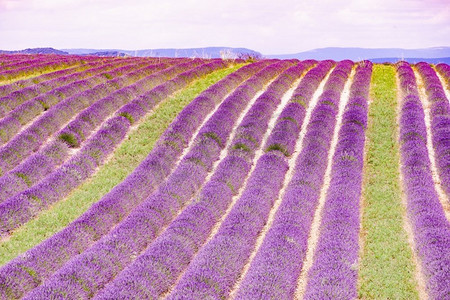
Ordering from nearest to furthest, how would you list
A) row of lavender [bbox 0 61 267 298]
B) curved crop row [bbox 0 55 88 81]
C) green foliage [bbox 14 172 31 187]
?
row of lavender [bbox 0 61 267 298], green foliage [bbox 14 172 31 187], curved crop row [bbox 0 55 88 81]

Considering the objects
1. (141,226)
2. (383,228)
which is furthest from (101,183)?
(383,228)

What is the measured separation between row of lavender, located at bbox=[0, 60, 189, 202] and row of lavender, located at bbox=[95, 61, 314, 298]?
395cm

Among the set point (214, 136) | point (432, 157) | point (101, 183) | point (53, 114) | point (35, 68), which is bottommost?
point (101, 183)

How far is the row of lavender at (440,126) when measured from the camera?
10.2 meters

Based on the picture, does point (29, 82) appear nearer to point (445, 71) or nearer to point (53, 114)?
point (53, 114)

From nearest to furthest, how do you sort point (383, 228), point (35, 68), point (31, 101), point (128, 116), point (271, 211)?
1. point (383, 228)
2. point (271, 211)
3. point (128, 116)
4. point (31, 101)
5. point (35, 68)

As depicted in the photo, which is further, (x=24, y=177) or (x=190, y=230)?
(x=24, y=177)

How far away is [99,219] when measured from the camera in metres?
7.94

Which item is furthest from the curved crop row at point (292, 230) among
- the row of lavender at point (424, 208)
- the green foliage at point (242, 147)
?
the row of lavender at point (424, 208)

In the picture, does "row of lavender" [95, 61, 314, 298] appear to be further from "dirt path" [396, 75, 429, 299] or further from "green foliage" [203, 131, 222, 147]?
"dirt path" [396, 75, 429, 299]

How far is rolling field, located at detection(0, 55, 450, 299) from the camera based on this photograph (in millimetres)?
6246

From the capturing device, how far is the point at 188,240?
7266 mm

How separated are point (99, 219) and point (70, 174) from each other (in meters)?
2.67

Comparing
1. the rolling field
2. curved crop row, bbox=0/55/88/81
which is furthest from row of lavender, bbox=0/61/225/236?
curved crop row, bbox=0/55/88/81
